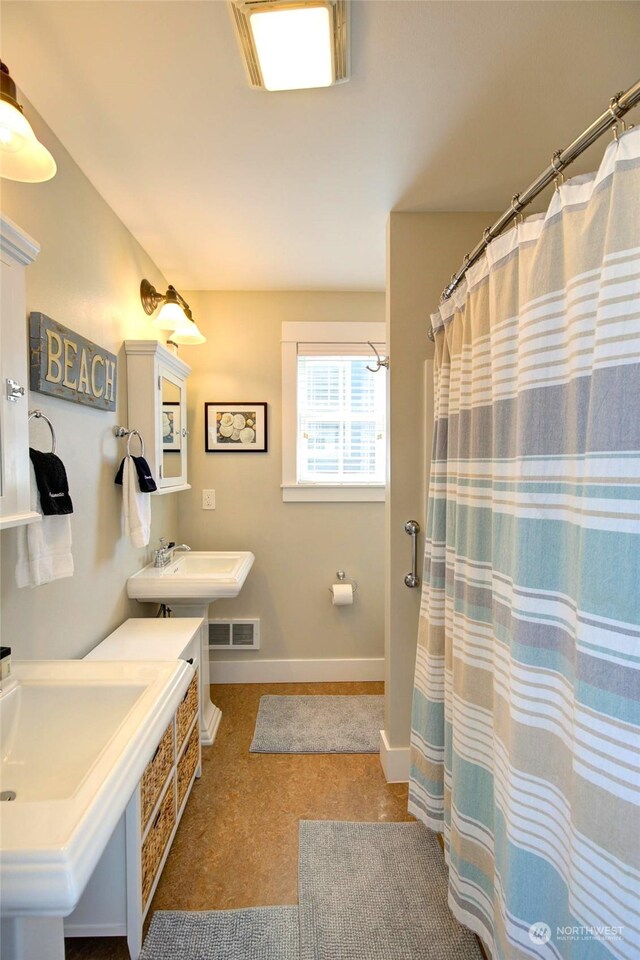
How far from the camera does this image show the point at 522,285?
0.99m

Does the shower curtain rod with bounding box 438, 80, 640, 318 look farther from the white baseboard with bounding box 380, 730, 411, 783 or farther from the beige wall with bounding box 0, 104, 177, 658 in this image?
the white baseboard with bounding box 380, 730, 411, 783

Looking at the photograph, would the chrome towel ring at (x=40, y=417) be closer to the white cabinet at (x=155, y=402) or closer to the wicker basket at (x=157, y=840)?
the white cabinet at (x=155, y=402)

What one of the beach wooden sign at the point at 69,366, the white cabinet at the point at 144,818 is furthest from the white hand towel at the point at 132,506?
the white cabinet at the point at 144,818

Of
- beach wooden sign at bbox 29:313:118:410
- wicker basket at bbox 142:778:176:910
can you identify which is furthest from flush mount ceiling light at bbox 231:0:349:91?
wicker basket at bbox 142:778:176:910

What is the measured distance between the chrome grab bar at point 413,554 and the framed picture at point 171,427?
4.24 ft

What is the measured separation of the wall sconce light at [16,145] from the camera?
0.91 m

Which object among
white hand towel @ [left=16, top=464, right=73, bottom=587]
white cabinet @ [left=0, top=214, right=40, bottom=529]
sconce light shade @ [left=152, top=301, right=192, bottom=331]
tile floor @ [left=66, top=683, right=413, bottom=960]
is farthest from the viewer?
sconce light shade @ [left=152, top=301, right=192, bottom=331]

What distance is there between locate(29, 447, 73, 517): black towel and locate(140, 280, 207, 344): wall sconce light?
1110 millimetres

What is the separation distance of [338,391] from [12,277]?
1.89m

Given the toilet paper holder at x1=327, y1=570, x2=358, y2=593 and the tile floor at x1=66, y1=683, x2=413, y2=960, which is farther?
the toilet paper holder at x1=327, y1=570, x2=358, y2=593

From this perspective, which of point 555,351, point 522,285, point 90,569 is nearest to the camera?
point 555,351

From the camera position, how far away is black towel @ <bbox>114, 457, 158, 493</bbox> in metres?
1.82

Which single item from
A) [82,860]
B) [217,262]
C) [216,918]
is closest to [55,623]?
[82,860]

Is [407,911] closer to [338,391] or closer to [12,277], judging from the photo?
[12,277]
